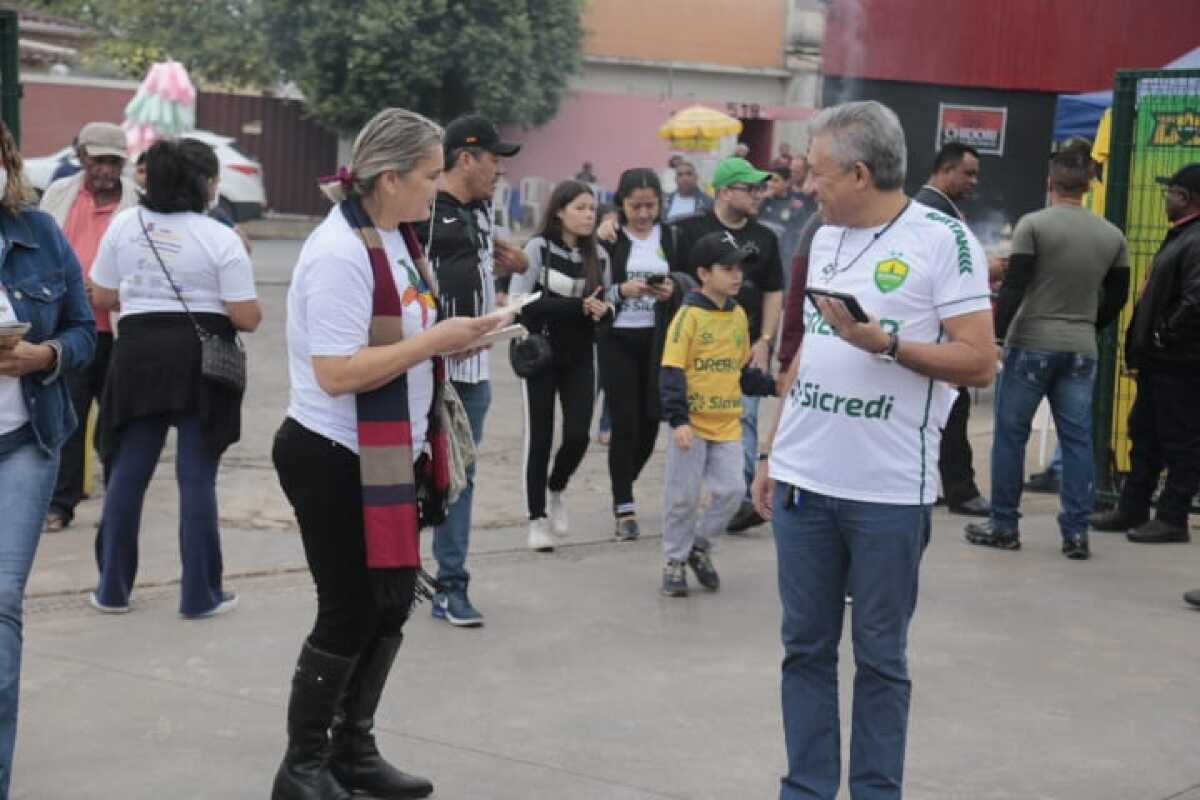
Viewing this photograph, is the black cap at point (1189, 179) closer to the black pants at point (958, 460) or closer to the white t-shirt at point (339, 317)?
the black pants at point (958, 460)

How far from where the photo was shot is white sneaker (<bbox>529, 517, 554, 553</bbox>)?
7.99 meters

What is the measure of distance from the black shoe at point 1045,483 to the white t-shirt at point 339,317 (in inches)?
258

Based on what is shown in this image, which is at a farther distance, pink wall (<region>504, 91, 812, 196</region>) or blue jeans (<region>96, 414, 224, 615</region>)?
pink wall (<region>504, 91, 812, 196</region>)

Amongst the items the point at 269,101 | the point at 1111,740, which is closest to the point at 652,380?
the point at 1111,740

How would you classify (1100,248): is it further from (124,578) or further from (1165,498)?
(124,578)

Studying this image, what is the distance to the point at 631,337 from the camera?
8.38 meters

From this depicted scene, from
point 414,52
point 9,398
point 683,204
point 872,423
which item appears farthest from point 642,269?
point 414,52

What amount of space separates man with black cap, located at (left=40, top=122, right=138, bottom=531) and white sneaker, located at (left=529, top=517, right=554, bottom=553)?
219 cm

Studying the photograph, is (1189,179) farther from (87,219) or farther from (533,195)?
(533,195)

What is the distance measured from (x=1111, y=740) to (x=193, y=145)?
4117 millimetres

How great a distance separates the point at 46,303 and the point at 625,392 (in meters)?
4.18

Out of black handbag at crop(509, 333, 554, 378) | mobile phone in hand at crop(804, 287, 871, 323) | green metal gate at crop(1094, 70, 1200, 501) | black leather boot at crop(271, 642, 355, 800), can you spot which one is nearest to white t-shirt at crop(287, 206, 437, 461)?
black leather boot at crop(271, 642, 355, 800)

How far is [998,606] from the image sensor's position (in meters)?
7.24

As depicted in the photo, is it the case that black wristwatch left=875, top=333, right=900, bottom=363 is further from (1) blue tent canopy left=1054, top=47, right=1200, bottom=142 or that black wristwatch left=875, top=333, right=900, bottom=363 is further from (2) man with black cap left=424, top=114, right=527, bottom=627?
(1) blue tent canopy left=1054, top=47, right=1200, bottom=142
